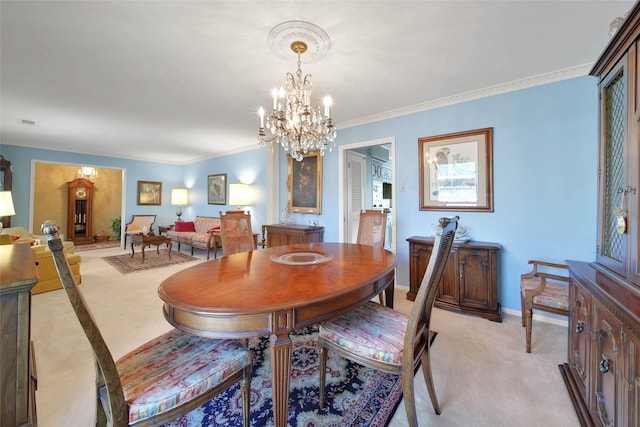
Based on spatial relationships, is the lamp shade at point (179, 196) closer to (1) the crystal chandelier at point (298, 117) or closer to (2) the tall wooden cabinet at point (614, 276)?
(1) the crystal chandelier at point (298, 117)

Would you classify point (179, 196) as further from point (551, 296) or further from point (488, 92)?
point (551, 296)

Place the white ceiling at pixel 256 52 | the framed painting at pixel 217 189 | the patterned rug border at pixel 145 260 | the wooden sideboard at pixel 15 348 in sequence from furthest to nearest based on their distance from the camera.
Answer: the framed painting at pixel 217 189
the patterned rug border at pixel 145 260
the white ceiling at pixel 256 52
the wooden sideboard at pixel 15 348

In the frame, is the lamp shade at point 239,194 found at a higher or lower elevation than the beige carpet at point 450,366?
higher

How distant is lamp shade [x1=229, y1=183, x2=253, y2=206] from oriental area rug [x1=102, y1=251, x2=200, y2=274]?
142 cm

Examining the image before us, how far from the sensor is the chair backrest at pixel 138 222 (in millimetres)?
6680

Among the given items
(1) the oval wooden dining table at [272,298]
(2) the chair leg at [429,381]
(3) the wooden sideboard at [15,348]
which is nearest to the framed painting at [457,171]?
(1) the oval wooden dining table at [272,298]

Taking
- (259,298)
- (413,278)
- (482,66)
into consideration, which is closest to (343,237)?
(413,278)

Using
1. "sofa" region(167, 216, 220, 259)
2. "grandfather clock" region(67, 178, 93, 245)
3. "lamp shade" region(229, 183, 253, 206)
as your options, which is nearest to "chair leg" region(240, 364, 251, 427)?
"sofa" region(167, 216, 220, 259)

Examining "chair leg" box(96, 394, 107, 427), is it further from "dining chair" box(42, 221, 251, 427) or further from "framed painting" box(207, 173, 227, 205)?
"framed painting" box(207, 173, 227, 205)

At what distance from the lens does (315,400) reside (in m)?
1.50

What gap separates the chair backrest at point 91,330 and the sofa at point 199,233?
14.8ft

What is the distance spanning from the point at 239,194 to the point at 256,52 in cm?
353

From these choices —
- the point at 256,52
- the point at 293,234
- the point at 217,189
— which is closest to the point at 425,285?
the point at 256,52

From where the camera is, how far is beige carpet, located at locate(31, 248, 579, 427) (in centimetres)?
141
